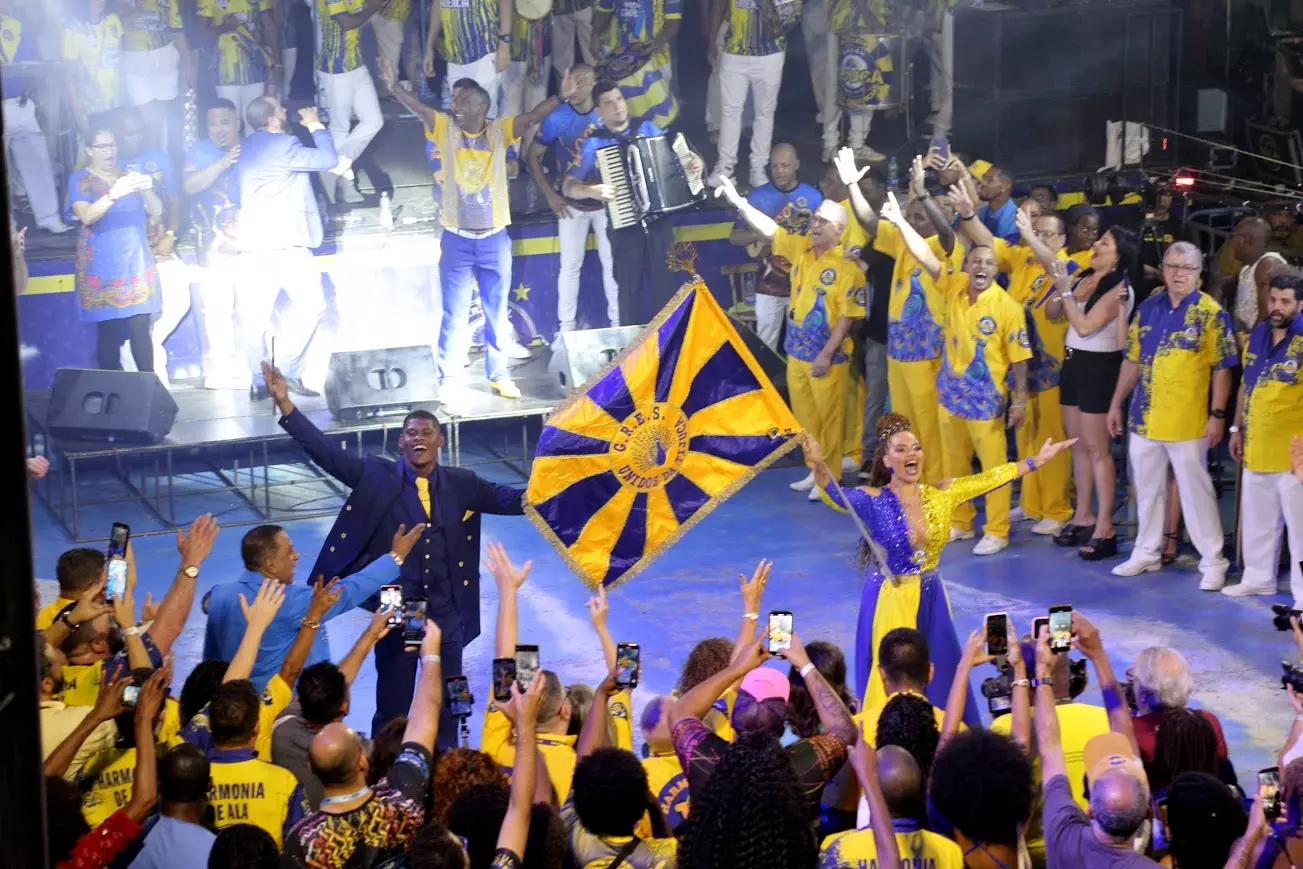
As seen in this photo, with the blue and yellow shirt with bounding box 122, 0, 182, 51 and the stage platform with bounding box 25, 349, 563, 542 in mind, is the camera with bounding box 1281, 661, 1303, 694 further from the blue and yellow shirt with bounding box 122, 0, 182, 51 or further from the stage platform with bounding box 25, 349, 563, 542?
the blue and yellow shirt with bounding box 122, 0, 182, 51

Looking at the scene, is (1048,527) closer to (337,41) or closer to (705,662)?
(705,662)

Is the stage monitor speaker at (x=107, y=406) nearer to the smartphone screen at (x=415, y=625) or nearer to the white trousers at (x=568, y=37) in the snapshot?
the white trousers at (x=568, y=37)

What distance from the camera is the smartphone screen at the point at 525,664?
482cm

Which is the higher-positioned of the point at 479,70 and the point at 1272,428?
the point at 479,70

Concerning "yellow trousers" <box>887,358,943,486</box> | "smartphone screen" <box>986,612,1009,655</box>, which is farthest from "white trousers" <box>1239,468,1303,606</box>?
"smartphone screen" <box>986,612,1009,655</box>

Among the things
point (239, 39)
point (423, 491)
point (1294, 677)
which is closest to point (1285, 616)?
point (1294, 677)

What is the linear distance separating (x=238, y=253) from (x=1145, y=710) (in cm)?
989

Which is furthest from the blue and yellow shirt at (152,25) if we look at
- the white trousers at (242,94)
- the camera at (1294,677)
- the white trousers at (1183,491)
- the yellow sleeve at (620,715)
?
the camera at (1294,677)

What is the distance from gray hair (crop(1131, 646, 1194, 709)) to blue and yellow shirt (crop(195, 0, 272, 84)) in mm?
10836

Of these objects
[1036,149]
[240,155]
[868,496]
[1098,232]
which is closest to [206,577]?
[240,155]

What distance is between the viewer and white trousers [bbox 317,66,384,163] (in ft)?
47.6

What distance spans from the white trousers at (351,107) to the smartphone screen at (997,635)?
10.5m

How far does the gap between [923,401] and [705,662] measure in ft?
20.4

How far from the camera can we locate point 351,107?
14.7 metres
